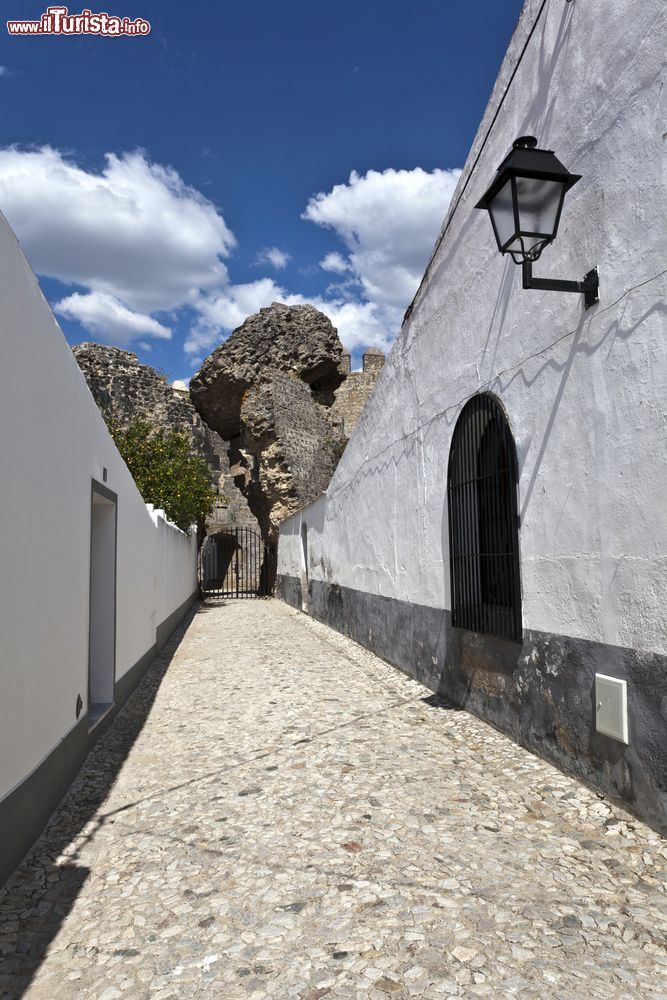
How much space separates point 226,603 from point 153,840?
14785 mm

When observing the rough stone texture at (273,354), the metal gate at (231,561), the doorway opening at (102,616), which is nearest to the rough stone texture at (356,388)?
the metal gate at (231,561)

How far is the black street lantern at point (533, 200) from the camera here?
132 inches

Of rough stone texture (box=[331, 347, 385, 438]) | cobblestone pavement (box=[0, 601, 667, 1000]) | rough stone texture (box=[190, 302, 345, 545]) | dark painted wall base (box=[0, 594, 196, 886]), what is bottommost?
cobblestone pavement (box=[0, 601, 667, 1000])

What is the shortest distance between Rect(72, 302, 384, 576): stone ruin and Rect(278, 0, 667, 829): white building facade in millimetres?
11118

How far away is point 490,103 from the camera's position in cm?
477

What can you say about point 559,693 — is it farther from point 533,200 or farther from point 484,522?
point 533,200

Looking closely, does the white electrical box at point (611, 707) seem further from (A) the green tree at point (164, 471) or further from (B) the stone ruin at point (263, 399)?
(B) the stone ruin at point (263, 399)

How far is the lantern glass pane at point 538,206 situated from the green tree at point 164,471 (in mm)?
10370

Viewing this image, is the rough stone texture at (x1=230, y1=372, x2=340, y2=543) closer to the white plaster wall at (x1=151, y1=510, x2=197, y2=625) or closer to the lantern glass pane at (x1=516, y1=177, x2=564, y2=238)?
the white plaster wall at (x1=151, y1=510, x2=197, y2=625)

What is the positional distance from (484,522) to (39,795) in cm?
341

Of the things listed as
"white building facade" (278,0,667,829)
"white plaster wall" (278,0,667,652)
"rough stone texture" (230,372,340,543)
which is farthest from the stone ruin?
"white plaster wall" (278,0,667,652)

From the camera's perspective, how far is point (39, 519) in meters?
3.27

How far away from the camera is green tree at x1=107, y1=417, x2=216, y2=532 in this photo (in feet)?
43.0

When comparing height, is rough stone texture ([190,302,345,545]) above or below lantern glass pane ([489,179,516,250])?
above
